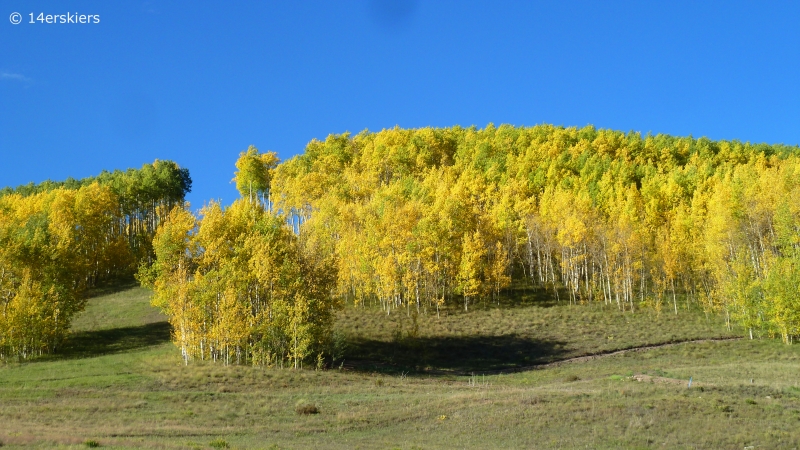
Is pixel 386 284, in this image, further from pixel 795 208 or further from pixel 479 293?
pixel 795 208

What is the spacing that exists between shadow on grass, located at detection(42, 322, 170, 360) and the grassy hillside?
32 cm

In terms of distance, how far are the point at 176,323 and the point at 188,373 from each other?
7860 millimetres

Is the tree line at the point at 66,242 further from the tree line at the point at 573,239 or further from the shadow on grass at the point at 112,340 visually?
the tree line at the point at 573,239

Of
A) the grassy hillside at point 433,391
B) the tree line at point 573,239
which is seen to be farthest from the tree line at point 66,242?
the tree line at point 573,239

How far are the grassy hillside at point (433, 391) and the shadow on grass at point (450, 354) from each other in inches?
8.9

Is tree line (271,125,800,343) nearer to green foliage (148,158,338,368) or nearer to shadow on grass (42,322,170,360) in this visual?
green foliage (148,158,338,368)

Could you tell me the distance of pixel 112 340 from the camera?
66.4 meters

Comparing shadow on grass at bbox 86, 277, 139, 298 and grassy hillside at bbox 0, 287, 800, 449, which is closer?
grassy hillside at bbox 0, 287, 800, 449

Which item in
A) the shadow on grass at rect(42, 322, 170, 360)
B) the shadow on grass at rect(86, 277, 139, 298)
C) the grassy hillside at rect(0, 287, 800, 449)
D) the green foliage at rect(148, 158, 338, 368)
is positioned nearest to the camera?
the grassy hillside at rect(0, 287, 800, 449)

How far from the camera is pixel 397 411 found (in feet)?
120

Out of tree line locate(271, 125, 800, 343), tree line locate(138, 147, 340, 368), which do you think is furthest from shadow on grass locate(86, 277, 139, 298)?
tree line locate(138, 147, 340, 368)

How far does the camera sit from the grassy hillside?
2980cm

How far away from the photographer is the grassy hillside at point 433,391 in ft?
97.8

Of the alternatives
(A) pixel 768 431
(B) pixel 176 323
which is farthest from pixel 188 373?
(A) pixel 768 431
